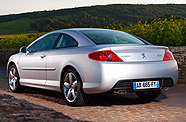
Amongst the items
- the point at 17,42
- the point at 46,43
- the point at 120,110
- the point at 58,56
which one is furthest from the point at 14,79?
the point at 17,42

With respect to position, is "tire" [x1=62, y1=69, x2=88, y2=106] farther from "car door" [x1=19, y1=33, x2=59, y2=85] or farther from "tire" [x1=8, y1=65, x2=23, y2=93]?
"tire" [x1=8, y1=65, x2=23, y2=93]

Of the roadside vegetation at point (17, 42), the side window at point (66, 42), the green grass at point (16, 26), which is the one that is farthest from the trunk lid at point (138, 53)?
the green grass at point (16, 26)

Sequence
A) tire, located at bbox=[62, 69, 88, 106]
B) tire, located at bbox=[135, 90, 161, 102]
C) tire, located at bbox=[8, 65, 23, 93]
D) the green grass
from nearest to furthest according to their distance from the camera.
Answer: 1. tire, located at bbox=[62, 69, 88, 106]
2. tire, located at bbox=[135, 90, 161, 102]
3. tire, located at bbox=[8, 65, 23, 93]
4. the green grass

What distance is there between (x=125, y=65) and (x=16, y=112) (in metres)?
2.13

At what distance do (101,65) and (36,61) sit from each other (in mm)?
2375

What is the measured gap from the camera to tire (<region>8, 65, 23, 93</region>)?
922 centimetres

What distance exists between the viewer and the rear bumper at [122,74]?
642 cm

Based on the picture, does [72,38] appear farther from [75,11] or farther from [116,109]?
[75,11]

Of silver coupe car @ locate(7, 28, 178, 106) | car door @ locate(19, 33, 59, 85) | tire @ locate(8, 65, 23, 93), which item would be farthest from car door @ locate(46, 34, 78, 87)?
tire @ locate(8, 65, 23, 93)

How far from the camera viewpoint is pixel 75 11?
73.6m

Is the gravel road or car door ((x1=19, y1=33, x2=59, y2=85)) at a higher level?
car door ((x1=19, y1=33, x2=59, y2=85))

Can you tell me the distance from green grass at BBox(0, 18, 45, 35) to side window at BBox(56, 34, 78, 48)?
6286 centimetres

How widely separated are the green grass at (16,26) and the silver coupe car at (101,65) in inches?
2480

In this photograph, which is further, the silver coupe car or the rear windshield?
the rear windshield
